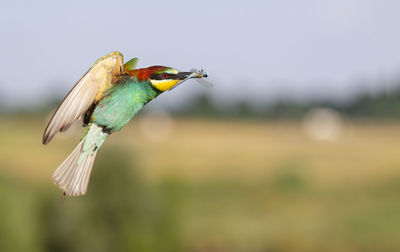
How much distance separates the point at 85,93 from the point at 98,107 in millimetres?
73

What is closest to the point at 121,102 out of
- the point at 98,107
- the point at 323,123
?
the point at 98,107

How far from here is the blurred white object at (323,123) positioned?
7025cm

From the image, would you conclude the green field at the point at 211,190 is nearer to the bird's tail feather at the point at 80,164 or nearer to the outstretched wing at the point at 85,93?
the outstretched wing at the point at 85,93

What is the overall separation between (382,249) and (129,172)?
22.7 meters

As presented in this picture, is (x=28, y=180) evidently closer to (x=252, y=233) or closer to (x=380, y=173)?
(x=252, y=233)

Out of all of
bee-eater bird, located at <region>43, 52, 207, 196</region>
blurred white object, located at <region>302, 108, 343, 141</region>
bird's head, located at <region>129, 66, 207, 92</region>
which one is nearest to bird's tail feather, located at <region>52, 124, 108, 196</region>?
bee-eater bird, located at <region>43, 52, 207, 196</region>

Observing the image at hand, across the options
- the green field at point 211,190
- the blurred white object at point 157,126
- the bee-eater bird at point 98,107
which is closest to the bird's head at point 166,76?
the bee-eater bird at point 98,107

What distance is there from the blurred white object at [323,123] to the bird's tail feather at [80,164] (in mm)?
67807

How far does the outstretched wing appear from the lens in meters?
1.24

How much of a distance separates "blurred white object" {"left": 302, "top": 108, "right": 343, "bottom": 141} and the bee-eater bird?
67787mm

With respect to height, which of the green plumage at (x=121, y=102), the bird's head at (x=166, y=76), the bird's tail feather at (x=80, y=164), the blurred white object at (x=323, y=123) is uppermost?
the bird's head at (x=166, y=76)

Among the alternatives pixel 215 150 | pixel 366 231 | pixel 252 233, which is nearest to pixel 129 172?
pixel 252 233

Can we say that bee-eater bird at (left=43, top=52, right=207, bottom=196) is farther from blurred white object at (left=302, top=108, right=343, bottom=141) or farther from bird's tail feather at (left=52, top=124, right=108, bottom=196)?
blurred white object at (left=302, top=108, right=343, bottom=141)

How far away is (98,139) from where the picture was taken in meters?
1.30
